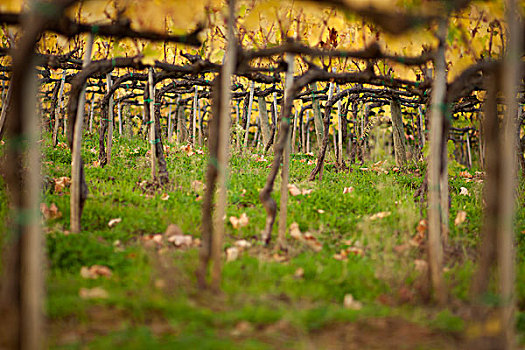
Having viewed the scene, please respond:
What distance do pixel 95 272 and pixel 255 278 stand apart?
1.33 meters

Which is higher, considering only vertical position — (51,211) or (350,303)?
(51,211)

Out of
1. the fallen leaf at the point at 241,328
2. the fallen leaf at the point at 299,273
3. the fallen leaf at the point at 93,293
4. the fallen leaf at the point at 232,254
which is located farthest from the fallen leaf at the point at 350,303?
the fallen leaf at the point at 93,293

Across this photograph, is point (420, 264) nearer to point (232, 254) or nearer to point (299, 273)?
point (299, 273)

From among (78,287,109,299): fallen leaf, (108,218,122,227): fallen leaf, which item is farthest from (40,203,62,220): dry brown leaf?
(78,287,109,299): fallen leaf

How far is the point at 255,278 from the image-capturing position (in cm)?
335

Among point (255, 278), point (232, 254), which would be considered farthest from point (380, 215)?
point (255, 278)

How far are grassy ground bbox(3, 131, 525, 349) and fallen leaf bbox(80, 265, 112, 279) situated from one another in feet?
0.28

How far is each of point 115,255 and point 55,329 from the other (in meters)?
1.29

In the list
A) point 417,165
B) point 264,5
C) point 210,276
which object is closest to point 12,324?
point 210,276

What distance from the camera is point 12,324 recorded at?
6.59 feet

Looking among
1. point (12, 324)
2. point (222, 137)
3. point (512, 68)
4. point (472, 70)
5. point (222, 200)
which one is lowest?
point (12, 324)

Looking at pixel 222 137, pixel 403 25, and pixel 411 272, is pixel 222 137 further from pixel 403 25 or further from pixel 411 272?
pixel 411 272

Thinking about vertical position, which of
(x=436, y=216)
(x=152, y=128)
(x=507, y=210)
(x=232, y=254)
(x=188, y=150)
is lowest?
(x=232, y=254)

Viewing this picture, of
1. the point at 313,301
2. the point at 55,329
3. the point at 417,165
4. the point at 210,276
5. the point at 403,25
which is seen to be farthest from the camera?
the point at 417,165
